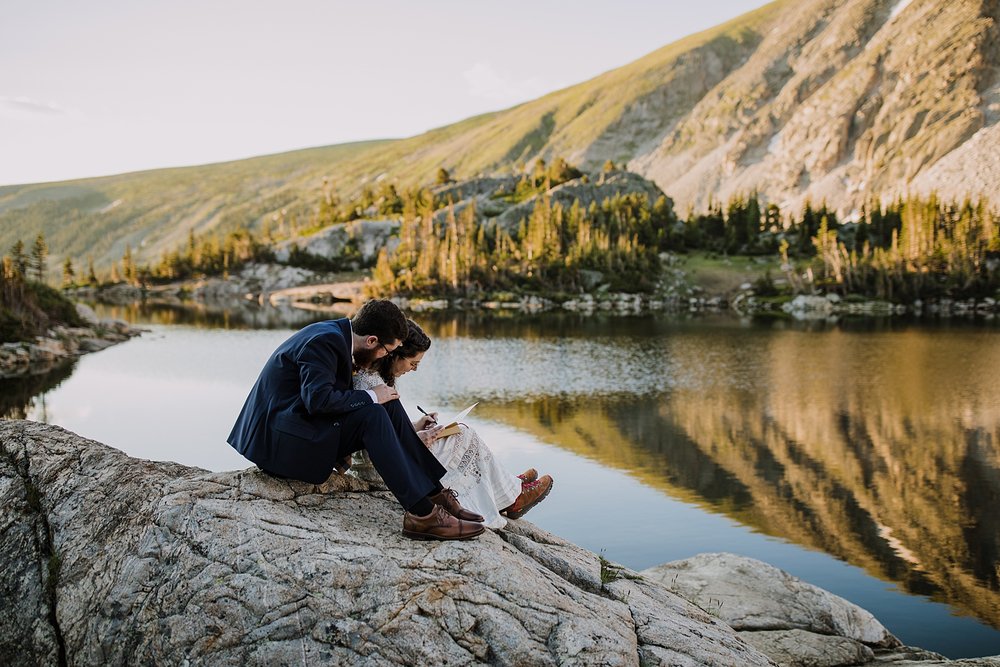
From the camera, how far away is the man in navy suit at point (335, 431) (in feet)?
21.4

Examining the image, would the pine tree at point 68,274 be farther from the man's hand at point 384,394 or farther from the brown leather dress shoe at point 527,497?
the man's hand at point 384,394

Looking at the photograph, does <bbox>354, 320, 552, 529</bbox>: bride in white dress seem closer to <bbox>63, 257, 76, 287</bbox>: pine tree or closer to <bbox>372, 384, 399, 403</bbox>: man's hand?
<bbox>372, 384, 399, 403</bbox>: man's hand

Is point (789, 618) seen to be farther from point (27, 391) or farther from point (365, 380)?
point (27, 391)

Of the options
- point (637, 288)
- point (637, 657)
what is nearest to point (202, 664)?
point (637, 657)

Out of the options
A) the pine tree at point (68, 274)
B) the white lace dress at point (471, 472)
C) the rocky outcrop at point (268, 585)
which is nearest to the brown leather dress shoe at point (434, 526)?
the rocky outcrop at point (268, 585)

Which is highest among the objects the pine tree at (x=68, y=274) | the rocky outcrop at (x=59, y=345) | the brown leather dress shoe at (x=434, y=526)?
the pine tree at (x=68, y=274)

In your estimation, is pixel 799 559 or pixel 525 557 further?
pixel 799 559

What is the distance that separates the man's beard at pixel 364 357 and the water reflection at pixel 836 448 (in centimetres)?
1146

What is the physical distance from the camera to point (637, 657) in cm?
609

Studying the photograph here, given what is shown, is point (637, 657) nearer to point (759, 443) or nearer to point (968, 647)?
point (968, 647)

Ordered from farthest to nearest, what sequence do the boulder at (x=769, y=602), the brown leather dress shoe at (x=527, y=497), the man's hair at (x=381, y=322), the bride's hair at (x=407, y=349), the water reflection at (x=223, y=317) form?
the water reflection at (x=223, y=317) < the boulder at (x=769, y=602) < the brown leather dress shoe at (x=527, y=497) < the bride's hair at (x=407, y=349) < the man's hair at (x=381, y=322)

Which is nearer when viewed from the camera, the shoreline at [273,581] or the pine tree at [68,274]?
the shoreline at [273,581]

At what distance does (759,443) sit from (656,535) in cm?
977

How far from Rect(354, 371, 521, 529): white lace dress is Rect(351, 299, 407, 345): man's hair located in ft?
1.44
